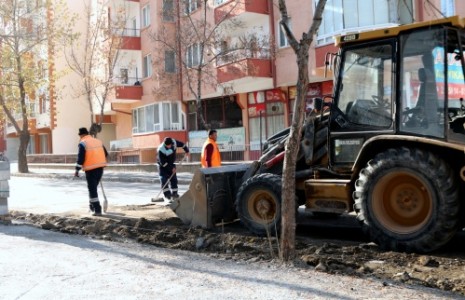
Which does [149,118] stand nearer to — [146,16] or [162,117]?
[162,117]

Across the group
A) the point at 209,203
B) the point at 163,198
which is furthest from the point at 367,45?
the point at 163,198

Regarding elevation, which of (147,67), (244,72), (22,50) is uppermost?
(22,50)

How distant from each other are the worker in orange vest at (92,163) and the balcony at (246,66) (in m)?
12.5

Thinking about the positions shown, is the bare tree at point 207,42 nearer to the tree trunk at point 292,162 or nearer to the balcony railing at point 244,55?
the balcony railing at point 244,55

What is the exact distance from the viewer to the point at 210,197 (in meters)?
8.21

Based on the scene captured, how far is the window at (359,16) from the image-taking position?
1836 centimetres

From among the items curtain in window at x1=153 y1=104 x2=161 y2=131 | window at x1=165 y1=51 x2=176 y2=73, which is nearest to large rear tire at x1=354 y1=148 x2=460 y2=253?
window at x1=165 y1=51 x2=176 y2=73

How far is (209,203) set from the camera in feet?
26.7

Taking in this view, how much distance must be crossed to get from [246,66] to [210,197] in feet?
46.8

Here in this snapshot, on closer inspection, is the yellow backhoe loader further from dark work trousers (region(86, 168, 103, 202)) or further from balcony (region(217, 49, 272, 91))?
balcony (region(217, 49, 272, 91))

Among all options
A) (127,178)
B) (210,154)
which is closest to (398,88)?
(210,154)

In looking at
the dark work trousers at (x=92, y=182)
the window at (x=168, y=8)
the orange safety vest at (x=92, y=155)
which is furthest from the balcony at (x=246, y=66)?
the dark work trousers at (x=92, y=182)

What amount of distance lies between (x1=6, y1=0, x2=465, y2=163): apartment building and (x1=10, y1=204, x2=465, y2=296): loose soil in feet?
27.0

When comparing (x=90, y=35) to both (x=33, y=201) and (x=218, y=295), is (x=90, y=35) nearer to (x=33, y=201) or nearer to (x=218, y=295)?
(x=33, y=201)
